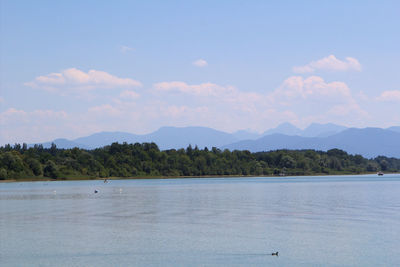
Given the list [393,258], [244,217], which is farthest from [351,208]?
[393,258]

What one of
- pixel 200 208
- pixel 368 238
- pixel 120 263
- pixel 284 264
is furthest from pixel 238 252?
pixel 200 208

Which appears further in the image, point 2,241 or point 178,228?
point 178,228

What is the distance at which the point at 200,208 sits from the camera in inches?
3622

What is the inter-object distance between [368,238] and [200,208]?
4105cm

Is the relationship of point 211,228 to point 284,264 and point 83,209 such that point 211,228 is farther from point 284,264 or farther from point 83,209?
point 83,209

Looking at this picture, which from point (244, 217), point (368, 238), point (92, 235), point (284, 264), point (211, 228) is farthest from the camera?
point (244, 217)

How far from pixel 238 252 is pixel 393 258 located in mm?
13189

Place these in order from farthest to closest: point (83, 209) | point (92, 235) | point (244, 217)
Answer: point (83, 209) < point (244, 217) < point (92, 235)

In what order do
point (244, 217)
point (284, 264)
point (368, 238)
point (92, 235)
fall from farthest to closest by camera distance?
point (244, 217) → point (92, 235) → point (368, 238) → point (284, 264)

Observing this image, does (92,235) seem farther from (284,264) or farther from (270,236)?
(284,264)

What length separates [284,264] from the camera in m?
43.2

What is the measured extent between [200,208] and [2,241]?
41.8 meters

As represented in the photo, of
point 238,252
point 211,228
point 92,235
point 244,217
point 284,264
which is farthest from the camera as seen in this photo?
point 244,217

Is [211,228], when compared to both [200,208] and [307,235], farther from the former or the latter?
[200,208]
